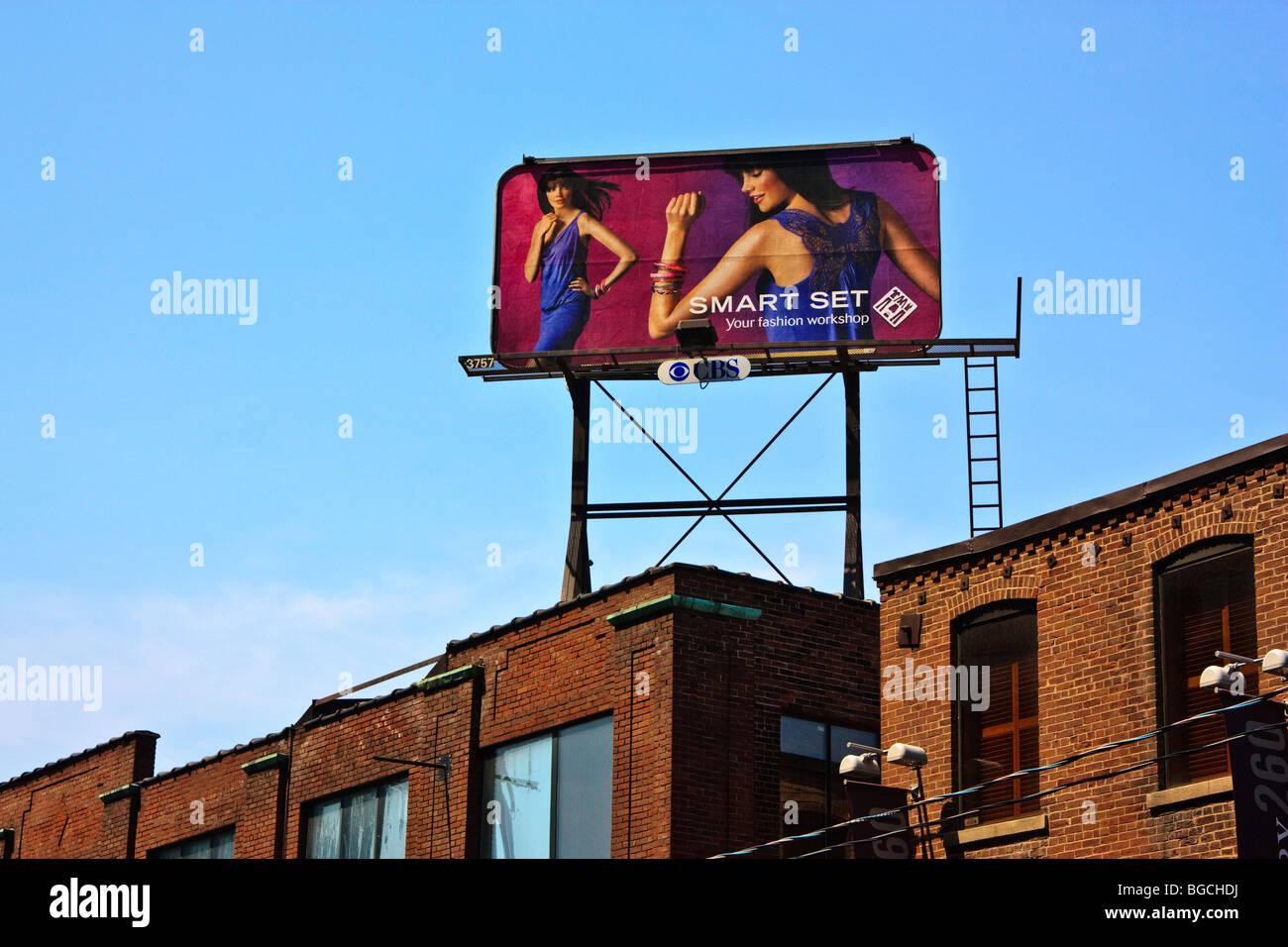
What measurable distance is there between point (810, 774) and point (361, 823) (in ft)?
25.8

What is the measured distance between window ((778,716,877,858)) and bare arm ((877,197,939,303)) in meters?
8.48

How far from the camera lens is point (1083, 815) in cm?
1895

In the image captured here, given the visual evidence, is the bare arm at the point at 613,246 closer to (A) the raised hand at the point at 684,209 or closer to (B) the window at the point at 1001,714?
(A) the raised hand at the point at 684,209

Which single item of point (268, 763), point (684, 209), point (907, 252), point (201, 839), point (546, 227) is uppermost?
point (684, 209)

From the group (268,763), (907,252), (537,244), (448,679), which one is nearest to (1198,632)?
(448,679)

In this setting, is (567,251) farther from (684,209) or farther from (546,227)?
(684,209)

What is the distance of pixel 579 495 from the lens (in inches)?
1160

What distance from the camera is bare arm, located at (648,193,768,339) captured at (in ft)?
98.4

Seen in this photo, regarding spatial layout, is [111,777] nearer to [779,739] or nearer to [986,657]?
[779,739]

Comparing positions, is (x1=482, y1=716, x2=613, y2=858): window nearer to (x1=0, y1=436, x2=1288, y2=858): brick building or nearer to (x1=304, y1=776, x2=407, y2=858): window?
(x1=0, y1=436, x2=1288, y2=858): brick building

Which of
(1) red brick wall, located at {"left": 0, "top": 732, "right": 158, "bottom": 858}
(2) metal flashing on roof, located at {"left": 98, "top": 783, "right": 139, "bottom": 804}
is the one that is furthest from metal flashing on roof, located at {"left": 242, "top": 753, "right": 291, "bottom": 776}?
(1) red brick wall, located at {"left": 0, "top": 732, "right": 158, "bottom": 858}

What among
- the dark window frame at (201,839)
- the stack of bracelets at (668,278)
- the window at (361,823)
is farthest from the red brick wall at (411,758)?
the stack of bracelets at (668,278)

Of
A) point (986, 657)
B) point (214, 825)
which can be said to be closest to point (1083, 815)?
point (986, 657)

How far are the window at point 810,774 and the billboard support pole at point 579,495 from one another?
5480mm
